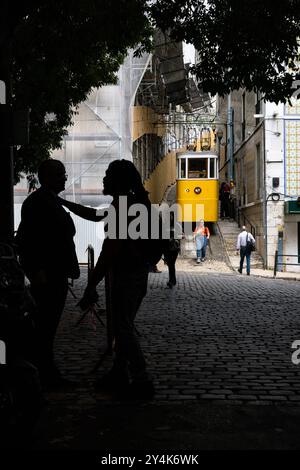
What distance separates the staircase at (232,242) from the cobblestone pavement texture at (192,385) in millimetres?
14513

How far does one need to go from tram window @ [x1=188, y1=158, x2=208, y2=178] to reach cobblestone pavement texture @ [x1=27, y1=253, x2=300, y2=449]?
1818cm

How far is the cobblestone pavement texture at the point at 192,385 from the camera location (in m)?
4.20

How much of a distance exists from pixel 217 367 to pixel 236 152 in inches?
1255

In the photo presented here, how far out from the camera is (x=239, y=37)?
9.69 m

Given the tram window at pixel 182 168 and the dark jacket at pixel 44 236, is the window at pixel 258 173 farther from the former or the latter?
the dark jacket at pixel 44 236

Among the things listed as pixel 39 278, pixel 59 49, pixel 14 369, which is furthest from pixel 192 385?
pixel 59 49

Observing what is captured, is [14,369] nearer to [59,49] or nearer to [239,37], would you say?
[239,37]

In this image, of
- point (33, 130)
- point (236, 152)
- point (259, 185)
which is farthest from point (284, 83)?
point (236, 152)

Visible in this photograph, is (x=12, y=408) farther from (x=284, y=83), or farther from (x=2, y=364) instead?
(x=284, y=83)

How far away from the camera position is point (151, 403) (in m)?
5.03

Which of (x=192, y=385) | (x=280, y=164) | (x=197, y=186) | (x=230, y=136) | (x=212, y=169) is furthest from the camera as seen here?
(x=230, y=136)

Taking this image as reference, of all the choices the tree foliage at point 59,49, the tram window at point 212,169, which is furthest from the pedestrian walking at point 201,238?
the tree foliage at point 59,49

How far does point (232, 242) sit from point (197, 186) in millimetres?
2914

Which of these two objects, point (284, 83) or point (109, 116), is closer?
point (284, 83)
